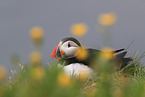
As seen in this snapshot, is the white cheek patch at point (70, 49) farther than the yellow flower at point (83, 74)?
Yes

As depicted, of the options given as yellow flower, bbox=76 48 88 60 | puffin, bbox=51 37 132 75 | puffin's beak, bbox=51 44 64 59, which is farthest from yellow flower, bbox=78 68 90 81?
puffin's beak, bbox=51 44 64 59

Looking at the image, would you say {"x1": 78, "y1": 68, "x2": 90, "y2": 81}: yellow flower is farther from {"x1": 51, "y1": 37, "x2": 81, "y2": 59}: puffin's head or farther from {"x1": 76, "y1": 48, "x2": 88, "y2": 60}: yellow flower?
{"x1": 51, "y1": 37, "x2": 81, "y2": 59}: puffin's head

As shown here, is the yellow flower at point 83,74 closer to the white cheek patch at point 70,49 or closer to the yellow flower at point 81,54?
the yellow flower at point 81,54

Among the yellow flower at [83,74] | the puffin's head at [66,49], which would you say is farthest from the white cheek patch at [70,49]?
the yellow flower at [83,74]

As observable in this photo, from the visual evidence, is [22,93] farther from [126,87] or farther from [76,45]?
[76,45]

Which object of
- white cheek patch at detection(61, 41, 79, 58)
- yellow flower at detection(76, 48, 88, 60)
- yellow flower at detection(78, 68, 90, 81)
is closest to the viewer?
yellow flower at detection(78, 68, 90, 81)

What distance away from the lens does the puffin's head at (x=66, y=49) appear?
558cm

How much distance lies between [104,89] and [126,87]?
213 mm

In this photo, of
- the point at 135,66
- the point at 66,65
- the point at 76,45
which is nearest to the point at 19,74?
the point at 66,65

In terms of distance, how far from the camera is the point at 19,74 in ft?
18.5

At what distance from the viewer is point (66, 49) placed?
220 inches

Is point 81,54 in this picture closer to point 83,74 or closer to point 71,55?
point 71,55

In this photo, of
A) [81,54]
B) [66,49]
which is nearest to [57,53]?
[66,49]

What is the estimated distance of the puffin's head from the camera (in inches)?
220
